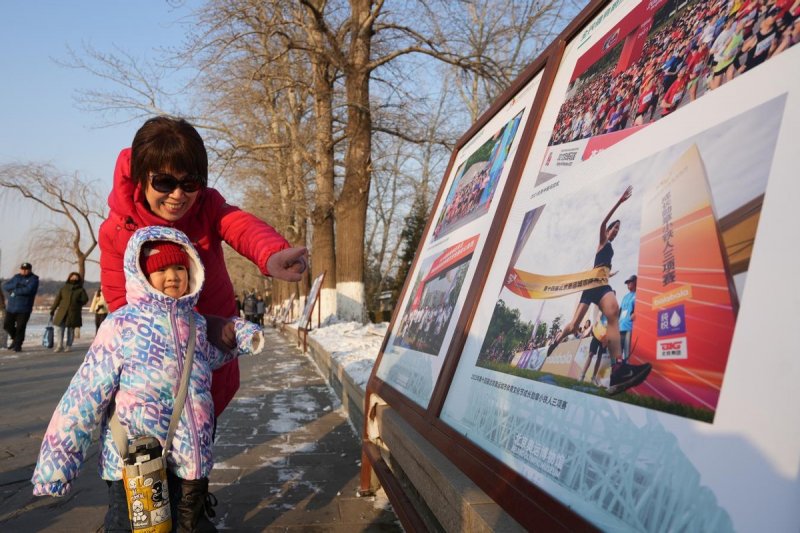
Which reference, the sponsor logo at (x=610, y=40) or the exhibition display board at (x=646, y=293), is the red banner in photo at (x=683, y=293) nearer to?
the exhibition display board at (x=646, y=293)

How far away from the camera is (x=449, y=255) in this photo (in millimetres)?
2842

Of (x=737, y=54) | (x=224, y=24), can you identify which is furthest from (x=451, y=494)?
(x=224, y=24)

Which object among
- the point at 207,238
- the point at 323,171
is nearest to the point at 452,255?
the point at 207,238

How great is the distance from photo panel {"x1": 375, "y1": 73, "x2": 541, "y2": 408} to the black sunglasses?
122cm

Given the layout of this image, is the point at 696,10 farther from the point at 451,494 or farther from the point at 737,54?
the point at 451,494

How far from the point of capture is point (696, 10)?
140 cm

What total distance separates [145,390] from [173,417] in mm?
144

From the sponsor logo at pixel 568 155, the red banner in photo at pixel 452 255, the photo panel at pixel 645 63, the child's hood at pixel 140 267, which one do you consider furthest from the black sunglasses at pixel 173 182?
the sponsor logo at pixel 568 155

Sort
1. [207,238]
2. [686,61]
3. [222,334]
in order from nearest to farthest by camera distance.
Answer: [686,61] → [222,334] → [207,238]

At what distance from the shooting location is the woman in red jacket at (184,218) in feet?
7.84

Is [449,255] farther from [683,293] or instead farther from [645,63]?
[683,293]

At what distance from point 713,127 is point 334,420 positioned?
482 cm

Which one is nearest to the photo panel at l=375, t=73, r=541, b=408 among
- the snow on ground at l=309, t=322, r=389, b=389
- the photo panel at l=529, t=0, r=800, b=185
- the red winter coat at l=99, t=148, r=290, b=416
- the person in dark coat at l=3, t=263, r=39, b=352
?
the photo panel at l=529, t=0, r=800, b=185

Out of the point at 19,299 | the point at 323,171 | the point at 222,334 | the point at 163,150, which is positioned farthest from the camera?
the point at 323,171
